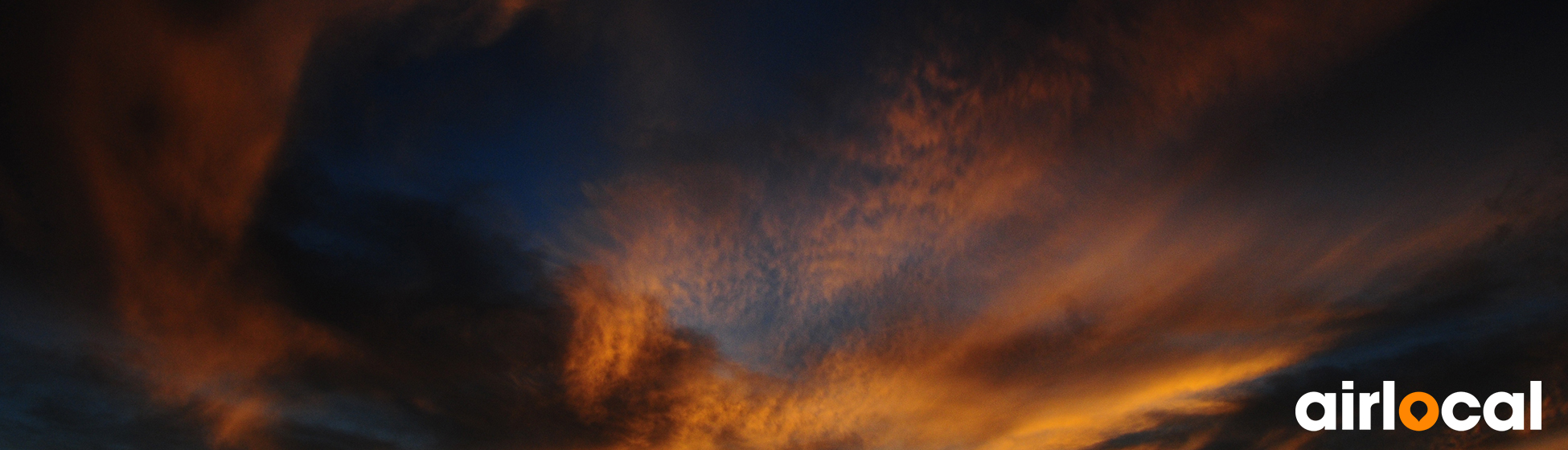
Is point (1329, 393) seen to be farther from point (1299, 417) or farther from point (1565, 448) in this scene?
point (1565, 448)

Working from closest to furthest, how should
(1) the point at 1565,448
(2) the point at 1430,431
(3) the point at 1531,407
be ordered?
1. (3) the point at 1531,407
2. (1) the point at 1565,448
3. (2) the point at 1430,431

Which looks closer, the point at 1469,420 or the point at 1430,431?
the point at 1469,420

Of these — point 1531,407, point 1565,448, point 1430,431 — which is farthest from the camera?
point 1430,431

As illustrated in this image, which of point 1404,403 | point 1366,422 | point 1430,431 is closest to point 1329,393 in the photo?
point 1366,422

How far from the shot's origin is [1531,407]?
1464 inches

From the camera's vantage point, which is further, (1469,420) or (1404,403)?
(1404,403)

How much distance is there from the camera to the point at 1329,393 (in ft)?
115

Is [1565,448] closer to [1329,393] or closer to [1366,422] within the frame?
[1366,422]

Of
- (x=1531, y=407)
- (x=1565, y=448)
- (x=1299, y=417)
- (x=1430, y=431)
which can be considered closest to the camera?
(x=1299, y=417)

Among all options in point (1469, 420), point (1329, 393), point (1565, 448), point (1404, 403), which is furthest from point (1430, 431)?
point (1329, 393)

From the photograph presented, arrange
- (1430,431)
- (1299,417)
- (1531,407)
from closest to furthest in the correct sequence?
(1299,417) → (1531,407) → (1430,431)

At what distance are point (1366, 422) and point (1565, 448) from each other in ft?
57.2

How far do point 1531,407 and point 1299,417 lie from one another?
15.1 metres

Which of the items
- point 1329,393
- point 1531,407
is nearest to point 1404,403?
point 1531,407
